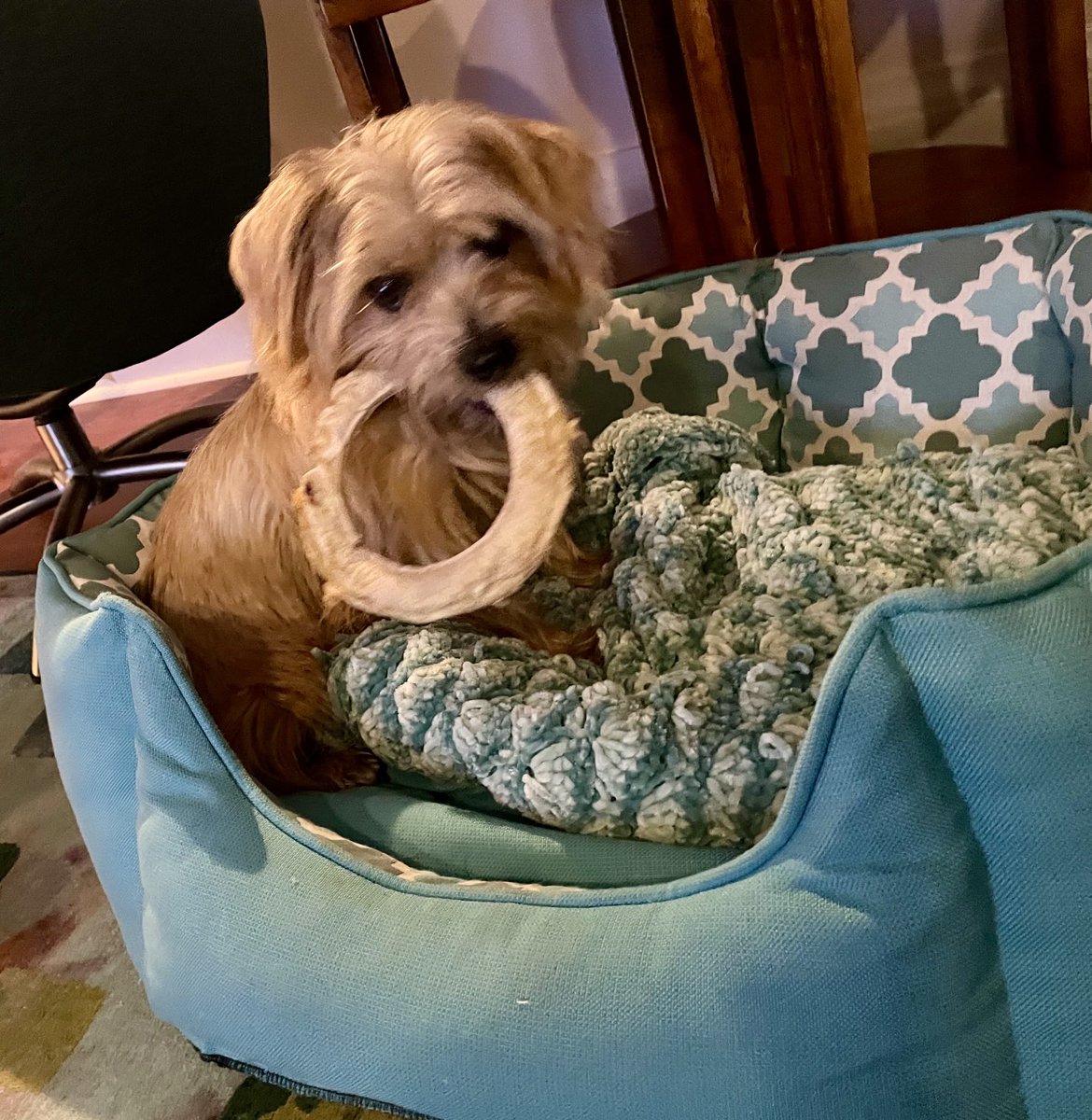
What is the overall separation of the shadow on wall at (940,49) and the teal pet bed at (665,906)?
4.74 ft

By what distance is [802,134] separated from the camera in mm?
1692

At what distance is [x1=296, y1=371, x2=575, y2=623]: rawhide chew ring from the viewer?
1.03m

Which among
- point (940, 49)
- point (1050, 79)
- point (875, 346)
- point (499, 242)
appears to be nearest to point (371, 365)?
point (499, 242)

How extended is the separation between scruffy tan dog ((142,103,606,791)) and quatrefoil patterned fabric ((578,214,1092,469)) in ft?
1.22

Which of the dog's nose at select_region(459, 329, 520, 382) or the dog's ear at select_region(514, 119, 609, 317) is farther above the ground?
the dog's ear at select_region(514, 119, 609, 317)

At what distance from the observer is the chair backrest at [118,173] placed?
1.52 meters

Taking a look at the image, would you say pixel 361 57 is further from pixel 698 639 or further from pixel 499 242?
pixel 698 639

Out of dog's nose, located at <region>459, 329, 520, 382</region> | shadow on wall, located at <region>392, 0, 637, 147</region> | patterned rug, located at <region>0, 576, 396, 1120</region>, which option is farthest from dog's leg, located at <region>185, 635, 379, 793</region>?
shadow on wall, located at <region>392, 0, 637, 147</region>

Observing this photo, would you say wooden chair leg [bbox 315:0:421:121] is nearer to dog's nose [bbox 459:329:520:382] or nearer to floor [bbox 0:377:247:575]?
dog's nose [bbox 459:329:520:382]

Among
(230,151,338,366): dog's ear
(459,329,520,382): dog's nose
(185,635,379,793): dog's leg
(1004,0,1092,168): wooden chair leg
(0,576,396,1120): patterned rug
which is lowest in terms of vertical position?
(0,576,396,1120): patterned rug

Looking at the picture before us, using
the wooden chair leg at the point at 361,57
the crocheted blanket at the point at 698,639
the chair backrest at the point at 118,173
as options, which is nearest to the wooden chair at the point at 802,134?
the wooden chair leg at the point at 361,57

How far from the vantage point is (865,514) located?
121 cm

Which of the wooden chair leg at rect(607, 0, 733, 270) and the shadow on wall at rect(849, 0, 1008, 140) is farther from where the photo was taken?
the shadow on wall at rect(849, 0, 1008, 140)

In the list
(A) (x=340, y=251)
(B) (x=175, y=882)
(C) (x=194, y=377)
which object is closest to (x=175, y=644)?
(B) (x=175, y=882)
